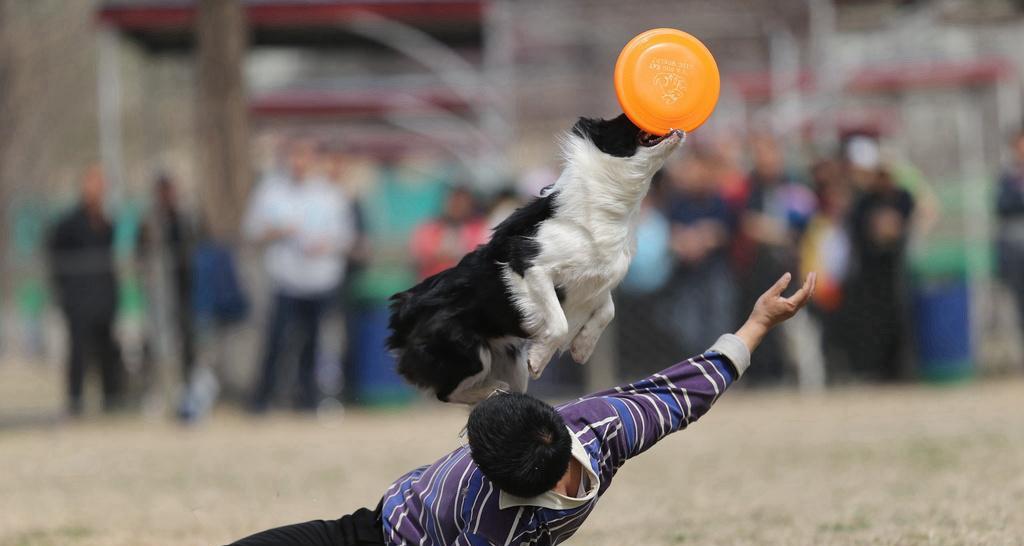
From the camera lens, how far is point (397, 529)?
3625 millimetres

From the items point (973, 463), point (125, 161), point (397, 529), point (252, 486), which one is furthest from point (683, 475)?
point (125, 161)

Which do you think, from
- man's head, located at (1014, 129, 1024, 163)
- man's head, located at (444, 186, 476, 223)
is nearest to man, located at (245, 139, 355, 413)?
man's head, located at (444, 186, 476, 223)

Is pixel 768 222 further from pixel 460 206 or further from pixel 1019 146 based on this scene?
pixel 460 206

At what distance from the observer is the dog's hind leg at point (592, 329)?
14.7ft

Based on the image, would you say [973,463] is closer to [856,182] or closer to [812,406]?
[812,406]

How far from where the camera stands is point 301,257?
34.2 ft

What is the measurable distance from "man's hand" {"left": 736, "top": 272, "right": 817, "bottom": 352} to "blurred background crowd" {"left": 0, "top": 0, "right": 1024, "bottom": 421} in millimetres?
4894

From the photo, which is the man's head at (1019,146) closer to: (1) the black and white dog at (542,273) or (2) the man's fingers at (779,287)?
(1) the black and white dog at (542,273)

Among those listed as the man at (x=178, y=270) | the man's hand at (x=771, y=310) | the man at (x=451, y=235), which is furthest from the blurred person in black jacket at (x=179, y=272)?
the man's hand at (x=771, y=310)

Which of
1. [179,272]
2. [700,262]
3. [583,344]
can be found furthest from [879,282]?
[583,344]

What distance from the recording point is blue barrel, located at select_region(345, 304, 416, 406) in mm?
10719

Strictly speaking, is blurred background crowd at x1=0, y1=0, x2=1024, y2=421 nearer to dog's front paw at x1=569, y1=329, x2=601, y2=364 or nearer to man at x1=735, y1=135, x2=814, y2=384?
man at x1=735, y1=135, x2=814, y2=384

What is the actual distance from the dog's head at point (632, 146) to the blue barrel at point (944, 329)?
7.38m

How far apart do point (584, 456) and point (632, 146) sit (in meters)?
1.24
